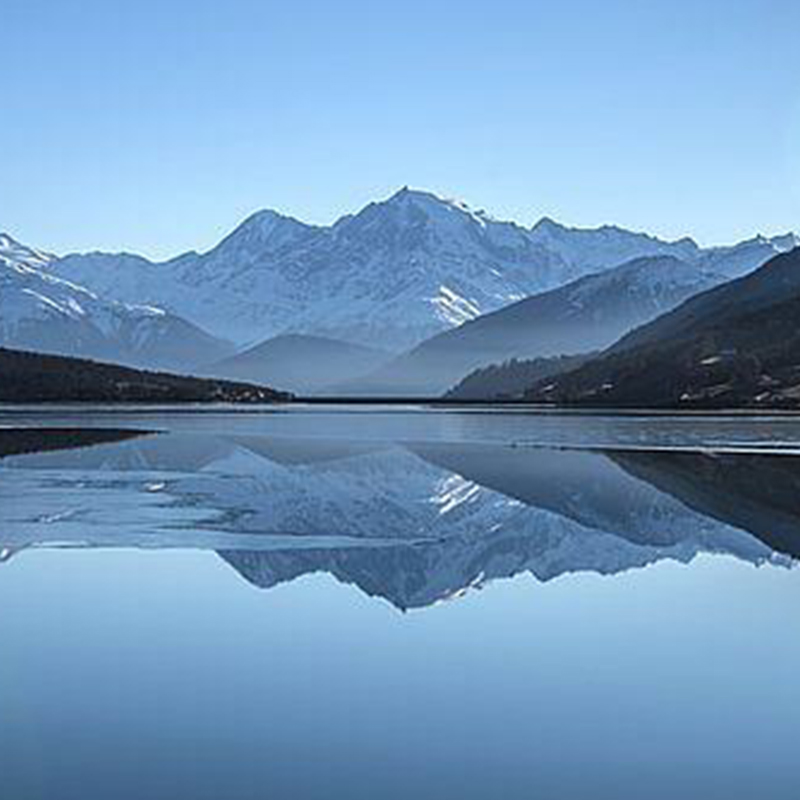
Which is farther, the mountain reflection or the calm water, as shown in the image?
the mountain reflection

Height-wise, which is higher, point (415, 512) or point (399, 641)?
point (415, 512)

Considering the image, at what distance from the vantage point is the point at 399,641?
25000 millimetres

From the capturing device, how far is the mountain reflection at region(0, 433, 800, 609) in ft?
116

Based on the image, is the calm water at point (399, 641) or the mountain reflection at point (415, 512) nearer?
the calm water at point (399, 641)

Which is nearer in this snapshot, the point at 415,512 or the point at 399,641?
the point at 399,641

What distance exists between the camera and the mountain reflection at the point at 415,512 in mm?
35438

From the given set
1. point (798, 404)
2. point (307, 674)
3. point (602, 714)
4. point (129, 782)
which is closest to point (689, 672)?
point (602, 714)

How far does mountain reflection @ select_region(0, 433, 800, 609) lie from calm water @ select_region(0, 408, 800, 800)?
20 cm

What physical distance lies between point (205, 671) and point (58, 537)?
18.2 metres

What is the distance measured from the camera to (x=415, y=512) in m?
47.2

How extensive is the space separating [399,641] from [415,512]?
72.8 feet

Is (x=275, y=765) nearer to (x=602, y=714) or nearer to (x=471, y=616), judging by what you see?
(x=602, y=714)

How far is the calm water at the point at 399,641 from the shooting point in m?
16.5

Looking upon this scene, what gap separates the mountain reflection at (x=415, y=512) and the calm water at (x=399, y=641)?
8.1 inches
